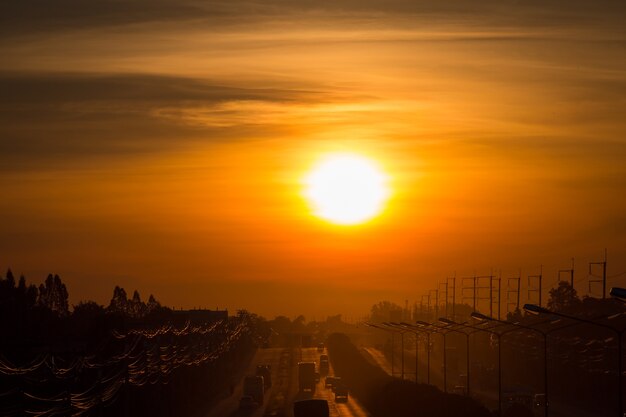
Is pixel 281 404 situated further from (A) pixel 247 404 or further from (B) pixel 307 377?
(B) pixel 307 377

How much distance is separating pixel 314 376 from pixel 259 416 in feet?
140

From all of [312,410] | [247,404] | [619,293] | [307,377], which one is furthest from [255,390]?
[619,293]

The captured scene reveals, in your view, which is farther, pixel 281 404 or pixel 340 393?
pixel 340 393

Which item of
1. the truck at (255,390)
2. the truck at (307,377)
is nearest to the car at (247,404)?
the truck at (255,390)

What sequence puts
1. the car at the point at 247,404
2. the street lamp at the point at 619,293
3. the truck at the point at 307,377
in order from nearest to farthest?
the street lamp at the point at 619,293, the car at the point at 247,404, the truck at the point at 307,377

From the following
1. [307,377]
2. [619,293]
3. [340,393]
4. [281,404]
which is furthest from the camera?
[307,377]

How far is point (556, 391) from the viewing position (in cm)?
17362

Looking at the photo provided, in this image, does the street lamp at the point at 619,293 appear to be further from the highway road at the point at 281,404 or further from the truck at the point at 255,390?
the truck at the point at 255,390

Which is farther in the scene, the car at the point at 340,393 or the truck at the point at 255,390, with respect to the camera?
the car at the point at 340,393

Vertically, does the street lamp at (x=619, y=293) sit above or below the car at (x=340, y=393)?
above

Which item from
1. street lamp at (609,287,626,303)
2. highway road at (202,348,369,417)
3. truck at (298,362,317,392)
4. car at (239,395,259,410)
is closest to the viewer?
street lamp at (609,287,626,303)

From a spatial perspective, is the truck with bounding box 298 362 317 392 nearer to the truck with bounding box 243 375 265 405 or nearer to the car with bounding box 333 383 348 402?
the car with bounding box 333 383 348 402

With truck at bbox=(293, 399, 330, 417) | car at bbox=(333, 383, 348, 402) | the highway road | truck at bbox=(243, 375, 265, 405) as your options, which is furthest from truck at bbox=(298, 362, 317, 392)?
truck at bbox=(293, 399, 330, 417)

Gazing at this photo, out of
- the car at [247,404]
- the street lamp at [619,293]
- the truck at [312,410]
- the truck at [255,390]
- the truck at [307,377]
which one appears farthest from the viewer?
the truck at [307,377]
